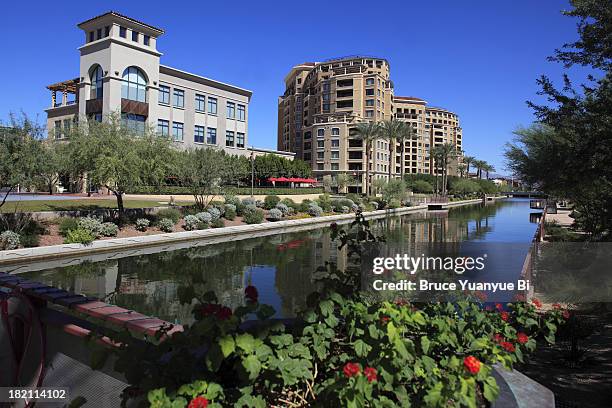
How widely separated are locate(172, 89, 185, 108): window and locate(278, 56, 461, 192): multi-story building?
42.4 m

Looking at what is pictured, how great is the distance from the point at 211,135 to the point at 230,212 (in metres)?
30.4

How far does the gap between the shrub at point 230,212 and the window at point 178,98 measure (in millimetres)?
27549

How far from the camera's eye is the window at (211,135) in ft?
211

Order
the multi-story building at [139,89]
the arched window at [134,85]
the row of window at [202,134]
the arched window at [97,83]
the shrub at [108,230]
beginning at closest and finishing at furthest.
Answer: the shrub at [108,230], the multi-story building at [139,89], the arched window at [97,83], the arched window at [134,85], the row of window at [202,134]

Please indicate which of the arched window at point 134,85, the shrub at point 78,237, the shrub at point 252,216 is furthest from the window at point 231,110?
the shrub at point 78,237

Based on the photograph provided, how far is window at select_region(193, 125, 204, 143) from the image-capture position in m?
62.5

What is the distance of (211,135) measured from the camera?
213 feet

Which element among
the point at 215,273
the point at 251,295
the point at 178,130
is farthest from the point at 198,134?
the point at 251,295

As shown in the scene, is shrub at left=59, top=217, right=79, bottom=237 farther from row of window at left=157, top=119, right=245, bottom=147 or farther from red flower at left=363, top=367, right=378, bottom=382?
row of window at left=157, top=119, right=245, bottom=147

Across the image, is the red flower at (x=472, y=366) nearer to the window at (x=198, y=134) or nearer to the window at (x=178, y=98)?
the window at (x=178, y=98)

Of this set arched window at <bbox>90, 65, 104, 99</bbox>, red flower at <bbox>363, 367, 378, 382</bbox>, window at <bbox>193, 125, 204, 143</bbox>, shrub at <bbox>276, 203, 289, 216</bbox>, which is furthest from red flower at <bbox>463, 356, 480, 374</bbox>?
window at <bbox>193, 125, 204, 143</bbox>

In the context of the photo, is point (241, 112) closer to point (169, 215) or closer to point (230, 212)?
point (230, 212)

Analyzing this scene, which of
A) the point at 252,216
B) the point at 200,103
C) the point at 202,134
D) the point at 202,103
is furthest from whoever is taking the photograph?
the point at 202,103

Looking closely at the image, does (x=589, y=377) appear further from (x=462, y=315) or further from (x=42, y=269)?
(x=42, y=269)
